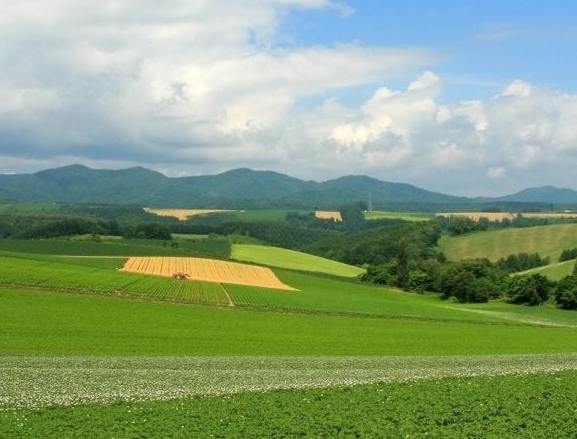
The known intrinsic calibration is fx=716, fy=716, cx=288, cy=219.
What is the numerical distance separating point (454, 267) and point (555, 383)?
115 metres

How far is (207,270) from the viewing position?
393ft

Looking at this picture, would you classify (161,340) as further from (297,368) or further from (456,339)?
(456,339)

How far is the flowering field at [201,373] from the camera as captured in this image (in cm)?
2856

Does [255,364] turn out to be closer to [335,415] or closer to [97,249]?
[335,415]

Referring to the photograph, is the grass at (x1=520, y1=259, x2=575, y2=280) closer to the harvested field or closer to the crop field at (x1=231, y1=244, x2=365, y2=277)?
the crop field at (x1=231, y1=244, x2=365, y2=277)

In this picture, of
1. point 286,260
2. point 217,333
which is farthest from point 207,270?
point 217,333

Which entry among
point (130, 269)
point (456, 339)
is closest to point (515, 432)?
point (456, 339)

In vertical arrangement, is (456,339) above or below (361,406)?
below

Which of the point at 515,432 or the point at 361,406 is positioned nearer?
the point at 515,432

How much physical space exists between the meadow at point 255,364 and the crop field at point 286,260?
60.2 metres

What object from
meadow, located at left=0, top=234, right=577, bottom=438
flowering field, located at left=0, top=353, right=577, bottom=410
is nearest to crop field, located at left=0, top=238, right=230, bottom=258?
meadow, located at left=0, top=234, right=577, bottom=438

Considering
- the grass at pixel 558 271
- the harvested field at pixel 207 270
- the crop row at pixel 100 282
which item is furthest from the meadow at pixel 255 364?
the grass at pixel 558 271

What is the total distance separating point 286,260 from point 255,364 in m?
126

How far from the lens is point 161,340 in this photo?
50.7 meters
